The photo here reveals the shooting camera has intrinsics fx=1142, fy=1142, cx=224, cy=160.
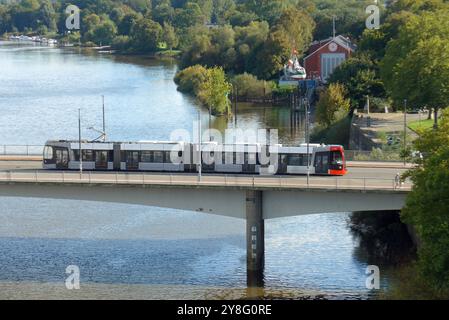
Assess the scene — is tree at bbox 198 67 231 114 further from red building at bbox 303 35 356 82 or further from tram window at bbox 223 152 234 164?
tram window at bbox 223 152 234 164

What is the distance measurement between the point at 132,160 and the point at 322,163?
36.7ft

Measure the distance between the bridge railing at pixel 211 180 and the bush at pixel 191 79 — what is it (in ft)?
250

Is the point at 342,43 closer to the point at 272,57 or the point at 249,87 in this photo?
the point at 272,57

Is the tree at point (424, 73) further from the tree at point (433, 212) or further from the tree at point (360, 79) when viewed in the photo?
the tree at point (433, 212)

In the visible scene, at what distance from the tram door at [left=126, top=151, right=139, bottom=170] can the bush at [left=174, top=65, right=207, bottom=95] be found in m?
71.5

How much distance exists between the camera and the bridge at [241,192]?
5888cm

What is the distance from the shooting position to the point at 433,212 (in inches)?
2019

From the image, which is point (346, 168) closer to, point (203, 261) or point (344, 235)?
point (344, 235)

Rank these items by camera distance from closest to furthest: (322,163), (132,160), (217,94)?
1. (322,163)
2. (132,160)
3. (217,94)

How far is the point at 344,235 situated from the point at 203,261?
1038 centimetres

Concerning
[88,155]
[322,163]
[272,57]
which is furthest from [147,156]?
[272,57]

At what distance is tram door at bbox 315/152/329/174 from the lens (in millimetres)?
64062

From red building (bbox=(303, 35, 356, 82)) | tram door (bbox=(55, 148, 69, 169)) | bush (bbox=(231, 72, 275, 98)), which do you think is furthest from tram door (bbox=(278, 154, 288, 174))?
red building (bbox=(303, 35, 356, 82))

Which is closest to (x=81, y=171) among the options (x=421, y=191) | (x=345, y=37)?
(x=421, y=191)
